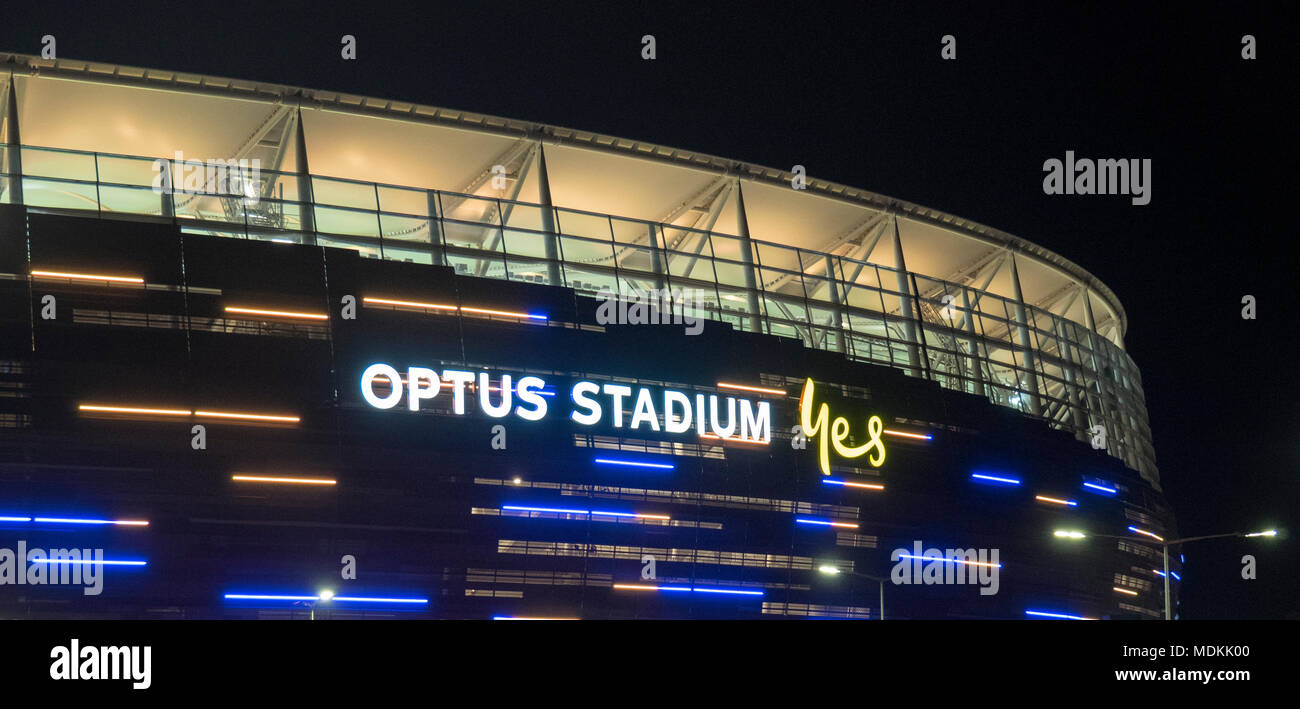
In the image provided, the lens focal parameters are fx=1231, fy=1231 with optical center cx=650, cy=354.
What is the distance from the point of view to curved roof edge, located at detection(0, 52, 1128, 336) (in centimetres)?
3100

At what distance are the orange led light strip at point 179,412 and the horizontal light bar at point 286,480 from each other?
4.11 ft

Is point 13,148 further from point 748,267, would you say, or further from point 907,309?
point 907,309

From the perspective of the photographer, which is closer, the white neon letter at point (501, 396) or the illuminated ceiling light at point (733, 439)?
the white neon letter at point (501, 396)

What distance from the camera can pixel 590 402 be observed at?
30203 mm

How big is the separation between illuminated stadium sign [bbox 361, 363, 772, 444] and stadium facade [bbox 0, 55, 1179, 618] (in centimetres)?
7

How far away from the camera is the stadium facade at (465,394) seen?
84.2ft

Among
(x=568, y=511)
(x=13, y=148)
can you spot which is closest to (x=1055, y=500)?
(x=568, y=511)

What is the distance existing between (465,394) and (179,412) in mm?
6280

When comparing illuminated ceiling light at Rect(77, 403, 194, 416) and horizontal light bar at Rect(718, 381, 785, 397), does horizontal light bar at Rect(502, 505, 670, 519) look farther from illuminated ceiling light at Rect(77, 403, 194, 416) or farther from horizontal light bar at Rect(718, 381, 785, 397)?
illuminated ceiling light at Rect(77, 403, 194, 416)

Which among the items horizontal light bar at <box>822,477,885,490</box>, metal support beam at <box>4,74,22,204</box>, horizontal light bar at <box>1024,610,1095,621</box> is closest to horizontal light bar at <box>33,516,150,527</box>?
metal support beam at <box>4,74,22,204</box>

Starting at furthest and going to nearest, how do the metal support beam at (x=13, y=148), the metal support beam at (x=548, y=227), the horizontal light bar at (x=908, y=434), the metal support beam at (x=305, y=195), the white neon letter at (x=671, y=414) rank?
the horizontal light bar at (x=908, y=434) < the metal support beam at (x=548, y=227) < the white neon letter at (x=671, y=414) < the metal support beam at (x=305, y=195) < the metal support beam at (x=13, y=148)

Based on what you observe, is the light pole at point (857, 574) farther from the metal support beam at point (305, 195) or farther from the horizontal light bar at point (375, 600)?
the metal support beam at point (305, 195)

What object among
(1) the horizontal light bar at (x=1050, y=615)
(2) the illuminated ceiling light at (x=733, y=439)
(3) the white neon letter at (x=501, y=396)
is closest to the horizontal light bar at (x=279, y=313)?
(3) the white neon letter at (x=501, y=396)
